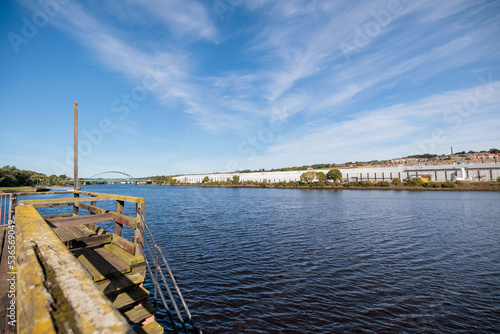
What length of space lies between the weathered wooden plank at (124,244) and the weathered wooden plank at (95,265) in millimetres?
559

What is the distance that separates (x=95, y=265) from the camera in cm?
587

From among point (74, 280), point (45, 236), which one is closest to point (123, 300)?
point (45, 236)

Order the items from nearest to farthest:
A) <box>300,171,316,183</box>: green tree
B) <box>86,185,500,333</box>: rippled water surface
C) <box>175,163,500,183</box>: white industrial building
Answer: <box>86,185,500,333</box>: rippled water surface < <box>175,163,500,183</box>: white industrial building < <box>300,171,316,183</box>: green tree

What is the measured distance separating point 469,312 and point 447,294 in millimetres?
1282

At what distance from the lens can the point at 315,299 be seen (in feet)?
33.1

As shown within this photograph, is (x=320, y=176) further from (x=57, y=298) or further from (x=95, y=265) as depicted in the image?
(x=57, y=298)

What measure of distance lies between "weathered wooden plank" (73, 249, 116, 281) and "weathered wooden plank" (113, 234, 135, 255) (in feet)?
1.83

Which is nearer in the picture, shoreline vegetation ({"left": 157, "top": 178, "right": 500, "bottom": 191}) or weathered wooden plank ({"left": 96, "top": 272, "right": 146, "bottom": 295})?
weathered wooden plank ({"left": 96, "top": 272, "right": 146, "bottom": 295})

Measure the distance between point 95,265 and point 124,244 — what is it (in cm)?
88

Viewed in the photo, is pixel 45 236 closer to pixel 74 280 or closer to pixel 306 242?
pixel 74 280

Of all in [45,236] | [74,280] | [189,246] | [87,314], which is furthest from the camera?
[189,246]

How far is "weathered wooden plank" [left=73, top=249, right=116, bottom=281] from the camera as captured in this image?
544 cm

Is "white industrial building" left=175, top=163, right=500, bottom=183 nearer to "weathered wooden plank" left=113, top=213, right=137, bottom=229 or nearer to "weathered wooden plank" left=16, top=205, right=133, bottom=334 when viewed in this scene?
"weathered wooden plank" left=113, top=213, right=137, bottom=229

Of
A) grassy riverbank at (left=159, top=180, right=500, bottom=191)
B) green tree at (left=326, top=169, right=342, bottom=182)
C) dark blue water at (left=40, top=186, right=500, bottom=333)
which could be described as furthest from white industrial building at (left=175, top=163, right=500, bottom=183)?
dark blue water at (left=40, top=186, right=500, bottom=333)
